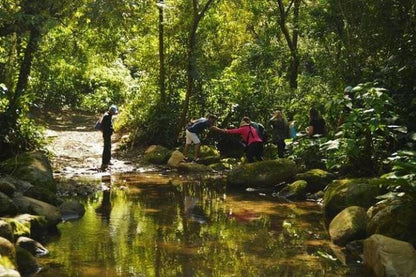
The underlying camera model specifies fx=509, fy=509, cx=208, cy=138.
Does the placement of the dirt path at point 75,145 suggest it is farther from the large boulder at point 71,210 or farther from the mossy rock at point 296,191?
the mossy rock at point 296,191

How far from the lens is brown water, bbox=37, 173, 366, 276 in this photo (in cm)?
666

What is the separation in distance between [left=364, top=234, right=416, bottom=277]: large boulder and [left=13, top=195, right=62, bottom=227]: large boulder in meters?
4.90

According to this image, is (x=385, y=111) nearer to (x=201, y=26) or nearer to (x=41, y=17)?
(x=41, y=17)

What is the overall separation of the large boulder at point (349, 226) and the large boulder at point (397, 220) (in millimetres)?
343

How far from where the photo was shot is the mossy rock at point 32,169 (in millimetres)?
10117

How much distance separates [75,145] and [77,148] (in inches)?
22.3

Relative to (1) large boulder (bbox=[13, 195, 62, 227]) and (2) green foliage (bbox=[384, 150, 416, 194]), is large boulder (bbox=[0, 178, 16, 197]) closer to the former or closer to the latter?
(1) large boulder (bbox=[13, 195, 62, 227])

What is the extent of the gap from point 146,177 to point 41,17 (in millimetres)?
5173

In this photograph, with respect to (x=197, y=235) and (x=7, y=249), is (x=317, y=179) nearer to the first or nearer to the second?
(x=197, y=235)

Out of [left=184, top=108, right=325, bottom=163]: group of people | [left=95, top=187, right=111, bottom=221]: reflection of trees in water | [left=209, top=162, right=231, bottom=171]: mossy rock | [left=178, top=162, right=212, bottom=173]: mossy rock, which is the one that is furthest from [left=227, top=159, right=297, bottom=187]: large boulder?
[left=95, top=187, right=111, bottom=221]: reflection of trees in water

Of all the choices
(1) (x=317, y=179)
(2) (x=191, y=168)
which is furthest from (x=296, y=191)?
(2) (x=191, y=168)

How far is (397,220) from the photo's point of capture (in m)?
7.07

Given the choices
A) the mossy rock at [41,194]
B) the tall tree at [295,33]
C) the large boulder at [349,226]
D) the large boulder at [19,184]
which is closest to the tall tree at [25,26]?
the large boulder at [19,184]

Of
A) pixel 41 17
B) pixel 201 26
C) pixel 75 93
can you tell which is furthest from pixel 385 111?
pixel 75 93
